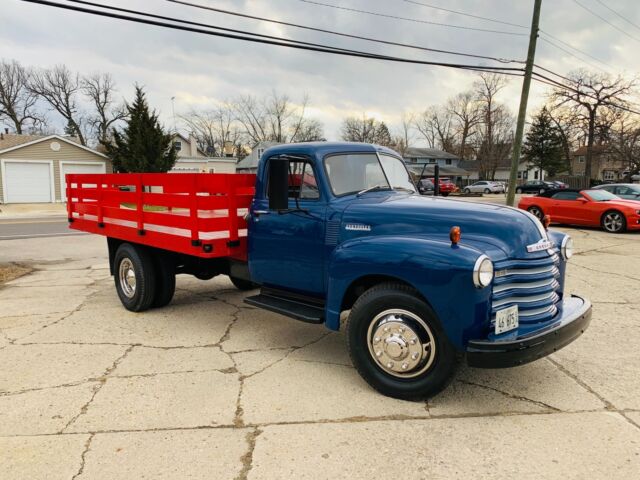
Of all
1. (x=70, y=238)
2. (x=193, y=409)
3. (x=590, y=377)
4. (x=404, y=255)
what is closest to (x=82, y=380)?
(x=193, y=409)

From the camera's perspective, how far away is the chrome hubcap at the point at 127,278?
20.3 feet

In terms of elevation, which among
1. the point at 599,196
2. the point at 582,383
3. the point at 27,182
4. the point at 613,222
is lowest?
the point at 582,383

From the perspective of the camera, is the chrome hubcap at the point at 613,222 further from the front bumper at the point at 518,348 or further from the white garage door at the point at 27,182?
the white garage door at the point at 27,182

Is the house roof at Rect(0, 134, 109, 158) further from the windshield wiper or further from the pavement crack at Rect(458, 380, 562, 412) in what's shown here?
the pavement crack at Rect(458, 380, 562, 412)

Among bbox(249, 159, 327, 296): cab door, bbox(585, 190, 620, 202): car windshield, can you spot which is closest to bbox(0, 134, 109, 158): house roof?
bbox(585, 190, 620, 202): car windshield

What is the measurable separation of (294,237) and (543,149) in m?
71.5

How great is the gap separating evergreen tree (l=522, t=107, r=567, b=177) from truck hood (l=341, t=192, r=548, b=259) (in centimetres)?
6953

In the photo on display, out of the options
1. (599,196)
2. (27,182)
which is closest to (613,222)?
(599,196)

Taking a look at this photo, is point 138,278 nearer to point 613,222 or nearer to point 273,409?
point 273,409

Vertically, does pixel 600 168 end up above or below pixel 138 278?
above

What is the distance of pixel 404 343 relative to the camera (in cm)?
350

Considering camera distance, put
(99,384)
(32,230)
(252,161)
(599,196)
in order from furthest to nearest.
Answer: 1. (252,161)
2. (32,230)
3. (599,196)
4. (99,384)

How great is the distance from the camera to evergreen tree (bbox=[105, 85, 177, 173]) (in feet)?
89.6

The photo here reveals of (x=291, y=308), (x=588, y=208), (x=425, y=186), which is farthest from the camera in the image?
(x=588, y=208)
